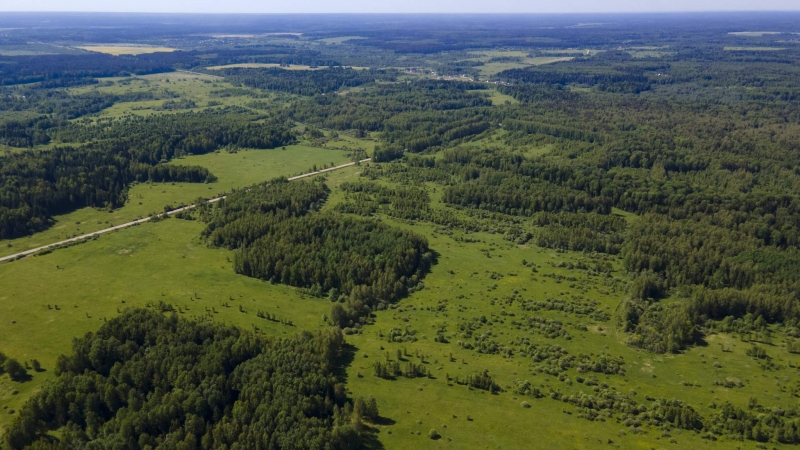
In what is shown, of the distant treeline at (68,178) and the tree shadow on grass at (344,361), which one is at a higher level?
the distant treeline at (68,178)

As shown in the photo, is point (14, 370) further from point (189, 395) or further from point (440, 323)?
point (440, 323)

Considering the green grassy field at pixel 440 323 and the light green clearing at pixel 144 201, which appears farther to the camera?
the light green clearing at pixel 144 201

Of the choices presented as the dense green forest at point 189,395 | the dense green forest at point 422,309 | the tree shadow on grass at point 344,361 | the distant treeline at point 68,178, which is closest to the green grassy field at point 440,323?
the dense green forest at point 422,309

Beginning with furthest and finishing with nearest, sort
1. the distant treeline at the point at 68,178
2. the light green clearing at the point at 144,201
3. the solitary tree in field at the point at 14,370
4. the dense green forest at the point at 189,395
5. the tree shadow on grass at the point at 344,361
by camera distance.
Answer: the distant treeline at the point at 68,178 → the light green clearing at the point at 144,201 → the tree shadow on grass at the point at 344,361 → the solitary tree in field at the point at 14,370 → the dense green forest at the point at 189,395

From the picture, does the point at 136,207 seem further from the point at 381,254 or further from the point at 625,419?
the point at 625,419

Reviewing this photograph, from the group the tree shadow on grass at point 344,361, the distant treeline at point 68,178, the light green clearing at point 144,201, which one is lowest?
the tree shadow on grass at point 344,361

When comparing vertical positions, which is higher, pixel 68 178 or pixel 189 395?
pixel 68 178

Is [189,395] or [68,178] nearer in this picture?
[189,395]

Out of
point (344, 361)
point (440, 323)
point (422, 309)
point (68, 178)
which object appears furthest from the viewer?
point (68, 178)

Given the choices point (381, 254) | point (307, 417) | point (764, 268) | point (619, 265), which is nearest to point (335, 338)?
point (307, 417)

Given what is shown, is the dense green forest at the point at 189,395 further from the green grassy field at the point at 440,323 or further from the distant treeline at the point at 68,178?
the distant treeline at the point at 68,178

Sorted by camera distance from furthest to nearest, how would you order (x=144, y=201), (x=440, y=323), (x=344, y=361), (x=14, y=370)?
(x=144, y=201) < (x=440, y=323) < (x=344, y=361) < (x=14, y=370)

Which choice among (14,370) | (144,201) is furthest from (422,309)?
(144,201)
